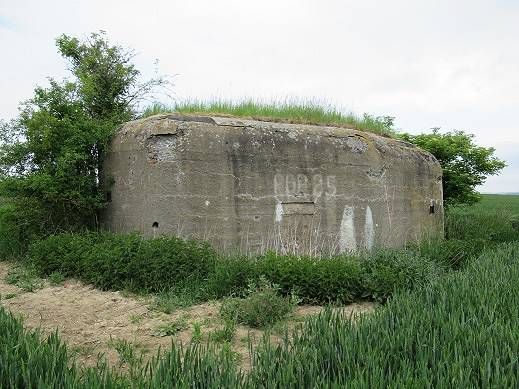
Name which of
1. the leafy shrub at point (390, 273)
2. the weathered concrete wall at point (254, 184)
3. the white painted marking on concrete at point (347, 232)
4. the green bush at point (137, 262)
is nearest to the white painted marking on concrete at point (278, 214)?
the weathered concrete wall at point (254, 184)

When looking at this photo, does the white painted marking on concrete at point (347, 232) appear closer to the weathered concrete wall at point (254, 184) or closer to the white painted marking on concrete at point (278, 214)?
the weathered concrete wall at point (254, 184)

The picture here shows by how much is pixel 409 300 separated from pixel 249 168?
421 centimetres

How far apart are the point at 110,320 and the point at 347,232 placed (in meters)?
4.56

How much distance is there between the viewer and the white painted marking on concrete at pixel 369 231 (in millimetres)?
9086

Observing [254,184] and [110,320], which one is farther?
[254,184]

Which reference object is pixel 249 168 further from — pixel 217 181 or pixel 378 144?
pixel 378 144

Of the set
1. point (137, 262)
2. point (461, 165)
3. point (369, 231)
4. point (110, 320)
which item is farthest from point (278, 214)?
point (461, 165)

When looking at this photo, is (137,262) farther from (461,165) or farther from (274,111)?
(461,165)

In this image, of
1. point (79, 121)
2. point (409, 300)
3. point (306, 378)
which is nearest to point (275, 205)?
point (79, 121)

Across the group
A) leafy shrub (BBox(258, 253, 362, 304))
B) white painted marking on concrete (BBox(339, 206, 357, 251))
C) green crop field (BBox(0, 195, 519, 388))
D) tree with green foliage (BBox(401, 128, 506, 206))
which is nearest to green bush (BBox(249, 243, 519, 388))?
green crop field (BBox(0, 195, 519, 388))

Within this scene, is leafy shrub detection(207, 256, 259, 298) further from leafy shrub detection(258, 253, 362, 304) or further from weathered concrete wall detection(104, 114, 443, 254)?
weathered concrete wall detection(104, 114, 443, 254)

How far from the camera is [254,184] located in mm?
8031

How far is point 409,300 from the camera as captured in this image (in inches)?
166

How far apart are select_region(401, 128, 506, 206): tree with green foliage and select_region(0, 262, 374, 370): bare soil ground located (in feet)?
27.8
